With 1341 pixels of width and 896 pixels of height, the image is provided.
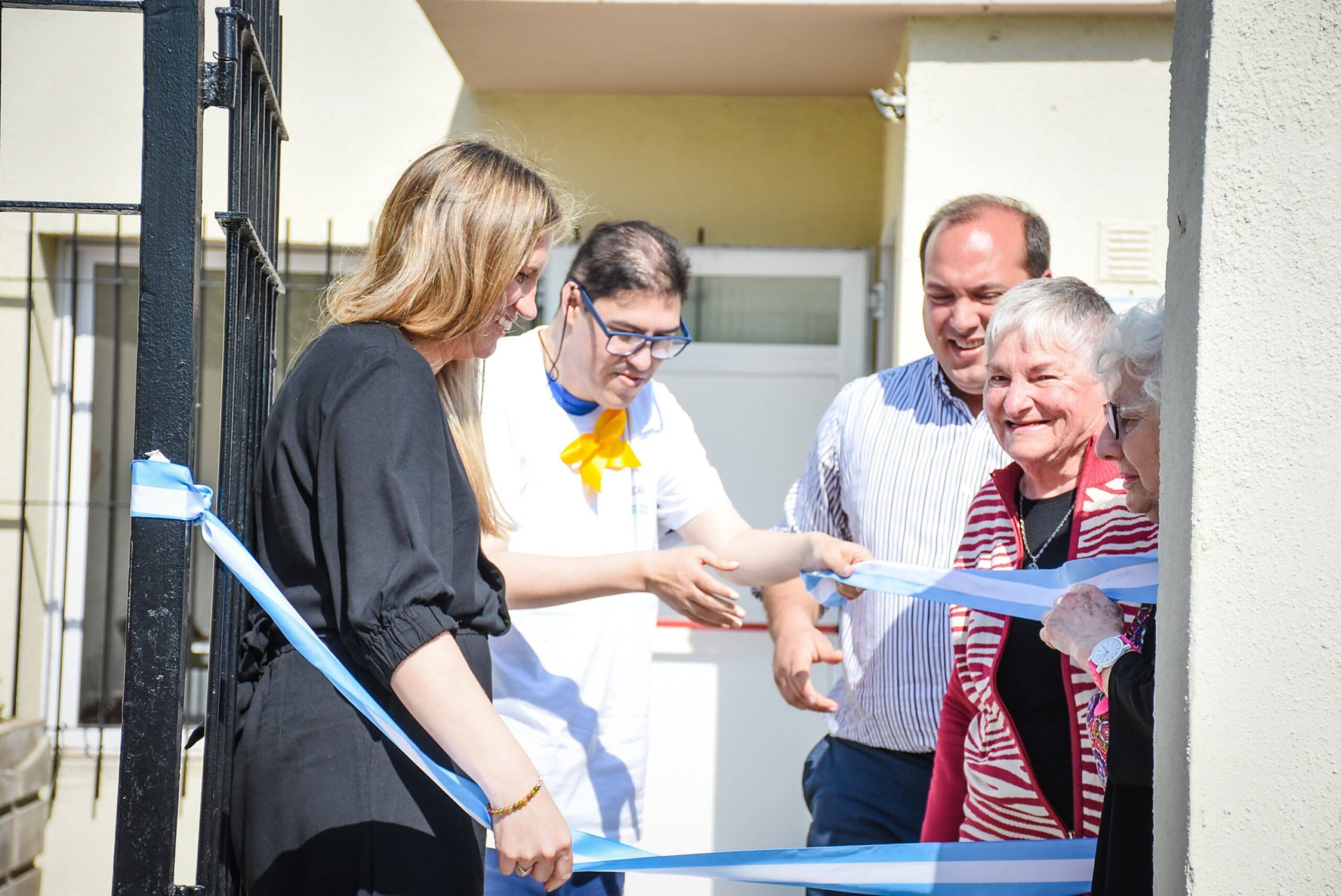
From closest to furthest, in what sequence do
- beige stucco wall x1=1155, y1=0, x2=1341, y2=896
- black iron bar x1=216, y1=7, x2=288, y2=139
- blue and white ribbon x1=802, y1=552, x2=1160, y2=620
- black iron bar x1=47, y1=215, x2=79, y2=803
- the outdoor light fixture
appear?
beige stucco wall x1=1155, y1=0, x2=1341, y2=896 < black iron bar x1=216, y1=7, x2=288, y2=139 < blue and white ribbon x1=802, y1=552, x2=1160, y2=620 < the outdoor light fixture < black iron bar x1=47, y1=215, x2=79, y2=803

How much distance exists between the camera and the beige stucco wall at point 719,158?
17.9 ft

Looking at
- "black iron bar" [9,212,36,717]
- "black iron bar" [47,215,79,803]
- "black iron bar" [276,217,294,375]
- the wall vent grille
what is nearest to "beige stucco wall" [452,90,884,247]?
"black iron bar" [276,217,294,375]

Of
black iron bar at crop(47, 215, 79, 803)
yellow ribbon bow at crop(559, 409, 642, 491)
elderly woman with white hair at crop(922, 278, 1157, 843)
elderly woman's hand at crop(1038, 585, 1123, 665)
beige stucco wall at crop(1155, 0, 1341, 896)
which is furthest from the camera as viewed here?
black iron bar at crop(47, 215, 79, 803)

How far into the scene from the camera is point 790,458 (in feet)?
17.9

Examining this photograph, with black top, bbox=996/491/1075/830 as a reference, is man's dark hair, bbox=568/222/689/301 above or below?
above

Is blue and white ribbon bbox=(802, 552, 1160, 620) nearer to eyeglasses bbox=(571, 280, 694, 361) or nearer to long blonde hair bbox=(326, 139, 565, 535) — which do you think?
eyeglasses bbox=(571, 280, 694, 361)

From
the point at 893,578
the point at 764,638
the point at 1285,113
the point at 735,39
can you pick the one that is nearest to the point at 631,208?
the point at 735,39

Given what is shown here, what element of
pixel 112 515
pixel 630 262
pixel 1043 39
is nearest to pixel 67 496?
pixel 112 515

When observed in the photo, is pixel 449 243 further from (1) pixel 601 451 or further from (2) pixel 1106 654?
(2) pixel 1106 654

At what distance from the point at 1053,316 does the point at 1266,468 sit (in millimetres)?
1083

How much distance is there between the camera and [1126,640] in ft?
6.14

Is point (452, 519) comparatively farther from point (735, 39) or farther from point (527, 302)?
point (735, 39)

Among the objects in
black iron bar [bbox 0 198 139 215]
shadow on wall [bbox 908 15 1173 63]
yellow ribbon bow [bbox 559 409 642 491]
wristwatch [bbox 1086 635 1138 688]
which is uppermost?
shadow on wall [bbox 908 15 1173 63]

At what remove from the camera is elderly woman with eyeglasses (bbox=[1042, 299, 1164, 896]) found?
1.68m
